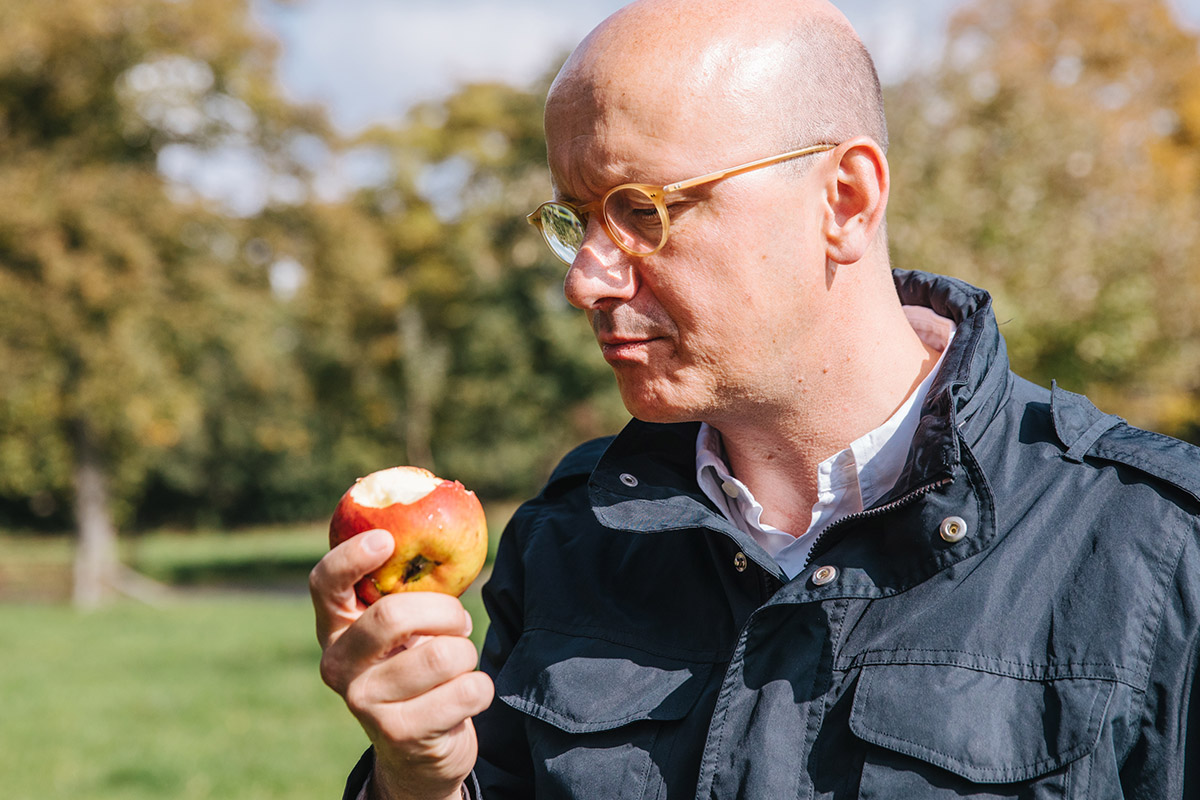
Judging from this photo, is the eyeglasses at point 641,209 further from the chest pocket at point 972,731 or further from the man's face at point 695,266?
the chest pocket at point 972,731

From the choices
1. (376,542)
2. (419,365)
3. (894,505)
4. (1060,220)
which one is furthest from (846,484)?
(419,365)

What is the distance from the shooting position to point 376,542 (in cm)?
177

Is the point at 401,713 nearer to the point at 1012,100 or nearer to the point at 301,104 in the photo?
the point at 1012,100

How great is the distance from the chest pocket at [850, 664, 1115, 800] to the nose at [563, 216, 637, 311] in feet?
2.63

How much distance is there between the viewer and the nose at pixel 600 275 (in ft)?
6.60

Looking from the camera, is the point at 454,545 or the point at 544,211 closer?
the point at 454,545

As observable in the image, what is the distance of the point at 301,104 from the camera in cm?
2084

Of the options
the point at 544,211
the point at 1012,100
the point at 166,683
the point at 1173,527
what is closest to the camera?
the point at 1173,527

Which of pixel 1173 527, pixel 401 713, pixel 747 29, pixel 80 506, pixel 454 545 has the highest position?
pixel 747 29

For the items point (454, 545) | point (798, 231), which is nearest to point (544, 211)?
point (798, 231)

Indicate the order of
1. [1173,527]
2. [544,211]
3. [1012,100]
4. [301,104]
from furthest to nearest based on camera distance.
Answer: [301,104] → [1012,100] → [544,211] → [1173,527]

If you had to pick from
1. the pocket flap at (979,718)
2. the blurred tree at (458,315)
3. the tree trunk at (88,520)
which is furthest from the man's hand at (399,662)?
the tree trunk at (88,520)

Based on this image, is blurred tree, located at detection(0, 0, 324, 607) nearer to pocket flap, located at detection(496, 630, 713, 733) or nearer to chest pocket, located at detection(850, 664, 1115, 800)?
pocket flap, located at detection(496, 630, 713, 733)

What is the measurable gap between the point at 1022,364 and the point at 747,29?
9.85m
